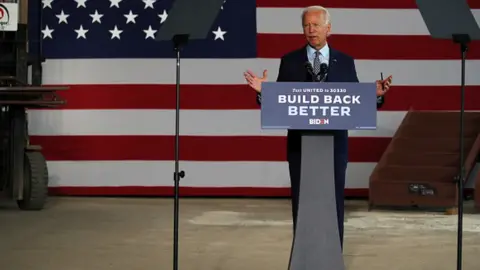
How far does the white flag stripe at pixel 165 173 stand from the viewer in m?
7.22

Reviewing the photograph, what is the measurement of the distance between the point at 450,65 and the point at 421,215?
6.50 ft

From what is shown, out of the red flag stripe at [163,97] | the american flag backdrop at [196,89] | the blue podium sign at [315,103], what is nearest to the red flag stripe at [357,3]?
the american flag backdrop at [196,89]

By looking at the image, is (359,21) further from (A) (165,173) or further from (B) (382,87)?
(B) (382,87)

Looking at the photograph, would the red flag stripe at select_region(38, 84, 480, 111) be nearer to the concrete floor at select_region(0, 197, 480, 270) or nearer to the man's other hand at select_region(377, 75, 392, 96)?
the concrete floor at select_region(0, 197, 480, 270)

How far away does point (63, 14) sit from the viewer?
7.20 m

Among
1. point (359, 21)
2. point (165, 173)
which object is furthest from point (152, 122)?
point (359, 21)

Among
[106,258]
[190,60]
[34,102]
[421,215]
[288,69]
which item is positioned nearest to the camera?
[288,69]

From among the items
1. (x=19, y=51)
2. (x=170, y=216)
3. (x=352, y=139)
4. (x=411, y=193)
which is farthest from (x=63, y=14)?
(x=411, y=193)

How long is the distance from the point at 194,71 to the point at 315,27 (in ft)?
14.6

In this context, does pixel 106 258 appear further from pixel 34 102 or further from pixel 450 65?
pixel 450 65

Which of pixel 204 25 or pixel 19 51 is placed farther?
pixel 19 51

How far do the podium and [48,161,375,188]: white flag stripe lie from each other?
4.41 m

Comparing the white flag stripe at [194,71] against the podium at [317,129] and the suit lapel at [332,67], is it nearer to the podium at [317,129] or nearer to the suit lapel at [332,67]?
the suit lapel at [332,67]

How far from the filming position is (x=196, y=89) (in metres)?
7.20
